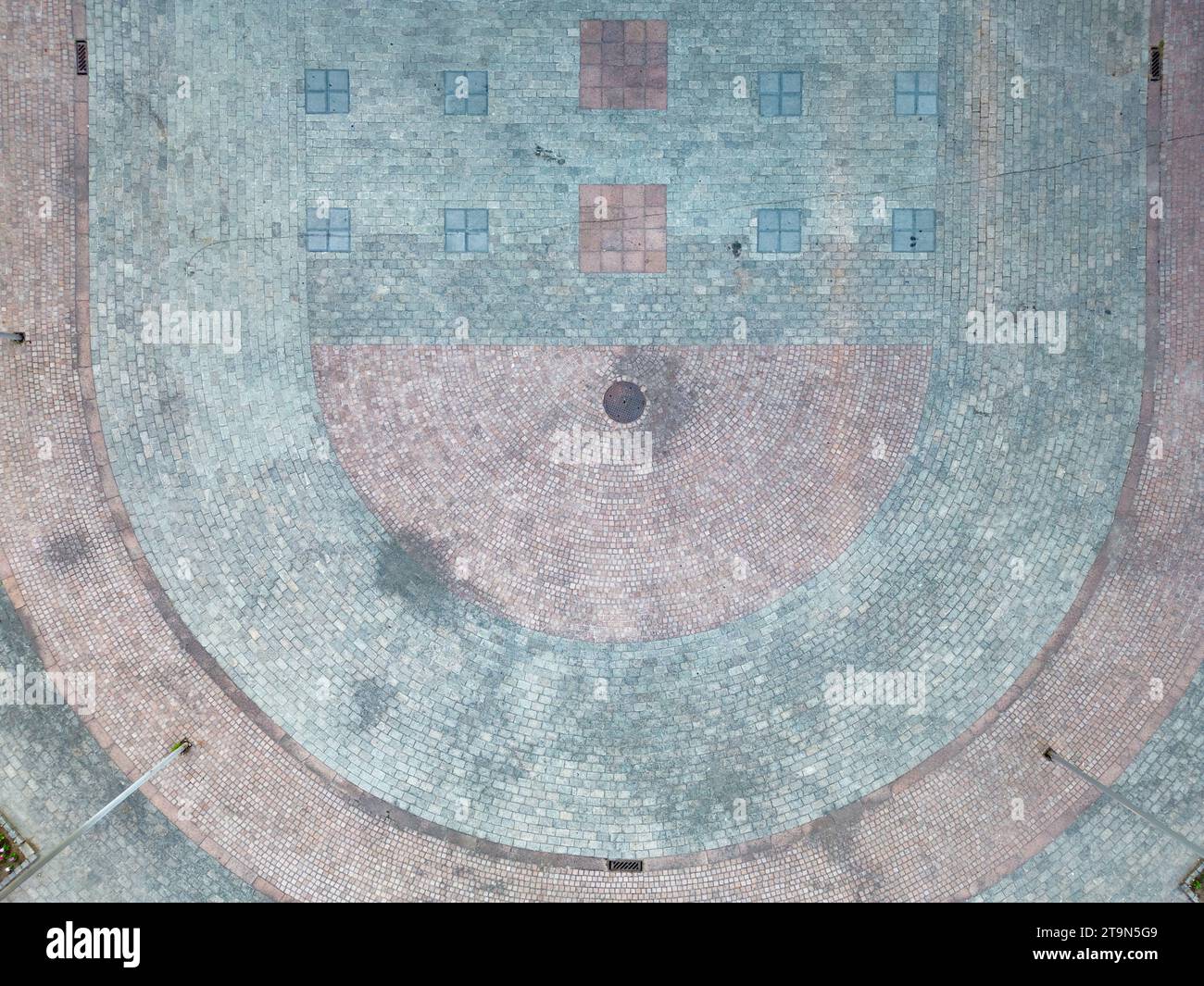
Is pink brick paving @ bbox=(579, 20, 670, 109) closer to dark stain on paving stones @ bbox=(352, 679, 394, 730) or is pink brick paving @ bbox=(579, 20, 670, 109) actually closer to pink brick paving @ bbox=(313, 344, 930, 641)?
pink brick paving @ bbox=(313, 344, 930, 641)

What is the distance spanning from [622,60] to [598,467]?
5.70 meters

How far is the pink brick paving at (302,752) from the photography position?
1563 centimetres

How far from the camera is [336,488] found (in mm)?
15805

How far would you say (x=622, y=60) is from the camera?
618 inches

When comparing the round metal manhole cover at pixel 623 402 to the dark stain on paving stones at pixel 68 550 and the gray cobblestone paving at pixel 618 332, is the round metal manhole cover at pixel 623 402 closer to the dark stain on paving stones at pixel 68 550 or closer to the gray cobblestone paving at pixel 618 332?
the gray cobblestone paving at pixel 618 332

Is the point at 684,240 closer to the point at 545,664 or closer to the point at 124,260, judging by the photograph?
the point at 545,664

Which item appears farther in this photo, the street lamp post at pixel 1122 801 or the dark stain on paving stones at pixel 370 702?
the dark stain on paving stones at pixel 370 702

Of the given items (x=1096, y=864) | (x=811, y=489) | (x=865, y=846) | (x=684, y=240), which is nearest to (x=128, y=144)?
(x=684, y=240)

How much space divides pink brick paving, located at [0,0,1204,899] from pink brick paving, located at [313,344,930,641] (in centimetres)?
332

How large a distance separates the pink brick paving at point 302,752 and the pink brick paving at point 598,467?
3324mm

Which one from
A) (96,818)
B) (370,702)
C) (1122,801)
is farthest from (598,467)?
(1122,801)

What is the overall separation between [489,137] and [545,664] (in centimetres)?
744

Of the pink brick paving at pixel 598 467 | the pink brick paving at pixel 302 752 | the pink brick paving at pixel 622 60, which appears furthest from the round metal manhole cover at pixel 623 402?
the pink brick paving at pixel 302 752

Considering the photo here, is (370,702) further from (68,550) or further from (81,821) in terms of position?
(68,550)
